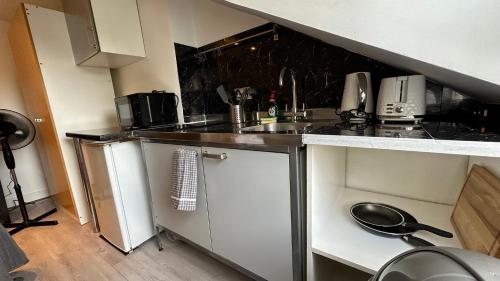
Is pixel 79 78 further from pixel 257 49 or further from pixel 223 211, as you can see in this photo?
pixel 223 211

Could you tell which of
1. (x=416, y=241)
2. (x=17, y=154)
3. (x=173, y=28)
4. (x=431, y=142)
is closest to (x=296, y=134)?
(x=431, y=142)

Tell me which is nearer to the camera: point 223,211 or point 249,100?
point 223,211

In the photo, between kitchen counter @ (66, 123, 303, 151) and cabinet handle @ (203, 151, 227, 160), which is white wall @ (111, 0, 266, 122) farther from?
cabinet handle @ (203, 151, 227, 160)

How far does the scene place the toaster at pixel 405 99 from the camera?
0.84m

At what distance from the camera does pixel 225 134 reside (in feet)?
3.09

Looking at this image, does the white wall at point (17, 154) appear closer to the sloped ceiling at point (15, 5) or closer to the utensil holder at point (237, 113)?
the sloped ceiling at point (15, 5)

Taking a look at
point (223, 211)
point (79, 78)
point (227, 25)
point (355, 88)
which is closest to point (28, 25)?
point (79, 78)

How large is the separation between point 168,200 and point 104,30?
1448 mm

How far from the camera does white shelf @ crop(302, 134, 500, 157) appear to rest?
0.47 meters

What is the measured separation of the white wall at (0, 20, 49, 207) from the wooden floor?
113 centimetres

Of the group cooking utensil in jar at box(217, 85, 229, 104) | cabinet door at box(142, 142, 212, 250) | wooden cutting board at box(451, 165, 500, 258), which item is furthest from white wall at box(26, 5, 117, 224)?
wooden cutting board at box(451, 165, 500, 258)

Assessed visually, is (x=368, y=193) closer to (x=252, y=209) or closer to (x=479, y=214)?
(x=479, y=214)

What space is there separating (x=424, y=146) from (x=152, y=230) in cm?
187

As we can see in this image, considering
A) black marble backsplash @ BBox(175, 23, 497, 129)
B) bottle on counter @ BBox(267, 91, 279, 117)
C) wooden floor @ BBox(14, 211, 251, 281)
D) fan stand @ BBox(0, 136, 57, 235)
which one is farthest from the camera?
fan stand @ BBox(0, 136, 57, 235)
